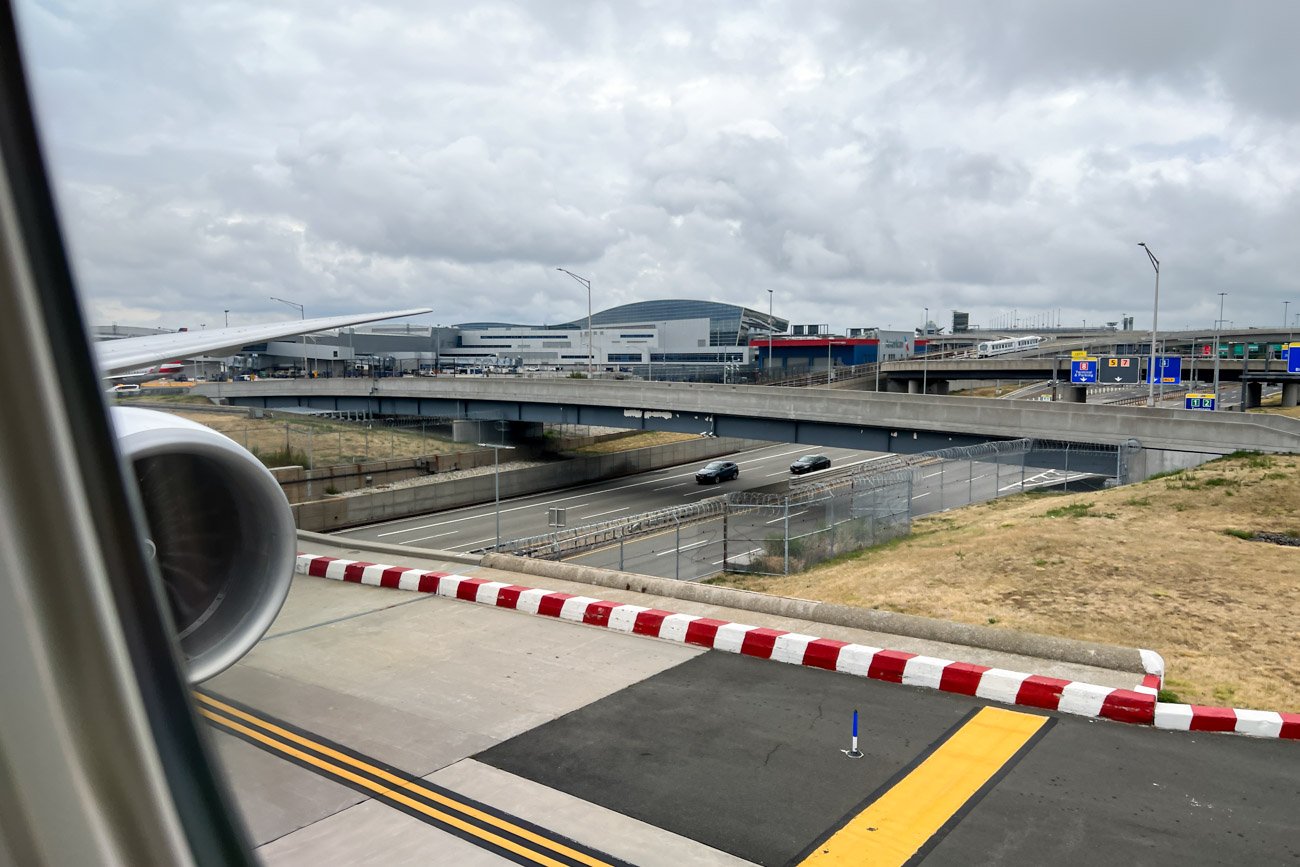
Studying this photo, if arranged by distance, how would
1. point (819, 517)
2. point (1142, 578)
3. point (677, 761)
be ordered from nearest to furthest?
point (677, 761) < point (1142, 578) < point (819, 517)

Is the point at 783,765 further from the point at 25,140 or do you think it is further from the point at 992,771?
the point at 25,140

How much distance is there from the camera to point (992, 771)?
8008 millimetres

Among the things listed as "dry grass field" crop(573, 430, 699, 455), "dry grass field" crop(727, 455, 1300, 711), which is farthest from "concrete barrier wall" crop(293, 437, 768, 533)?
"dry grass field" crop(727, 455, 1300, 711)

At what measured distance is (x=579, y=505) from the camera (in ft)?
152

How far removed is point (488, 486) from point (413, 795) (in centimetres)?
4155

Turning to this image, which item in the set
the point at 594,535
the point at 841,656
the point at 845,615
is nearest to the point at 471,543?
the point at 594,535

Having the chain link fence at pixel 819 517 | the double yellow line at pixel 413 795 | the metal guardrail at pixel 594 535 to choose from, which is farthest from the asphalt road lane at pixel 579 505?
the double yellow line at pixel 413 795

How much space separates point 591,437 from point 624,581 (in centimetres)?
Answer: 4770

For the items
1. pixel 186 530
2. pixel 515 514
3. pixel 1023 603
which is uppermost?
pixel 186 530

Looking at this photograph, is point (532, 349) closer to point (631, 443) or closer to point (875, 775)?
point (631, 443)

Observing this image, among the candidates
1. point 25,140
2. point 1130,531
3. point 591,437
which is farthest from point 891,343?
point 25,140

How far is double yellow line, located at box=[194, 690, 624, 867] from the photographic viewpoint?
22.5ft

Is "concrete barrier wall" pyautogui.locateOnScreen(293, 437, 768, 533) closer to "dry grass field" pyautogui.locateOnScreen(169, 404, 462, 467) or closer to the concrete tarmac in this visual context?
"dry grass field" pyautogui.locateOnScreen(169, 404, 462, 467)

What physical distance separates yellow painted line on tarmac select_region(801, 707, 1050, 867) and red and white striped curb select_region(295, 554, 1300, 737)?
410 millimetres
